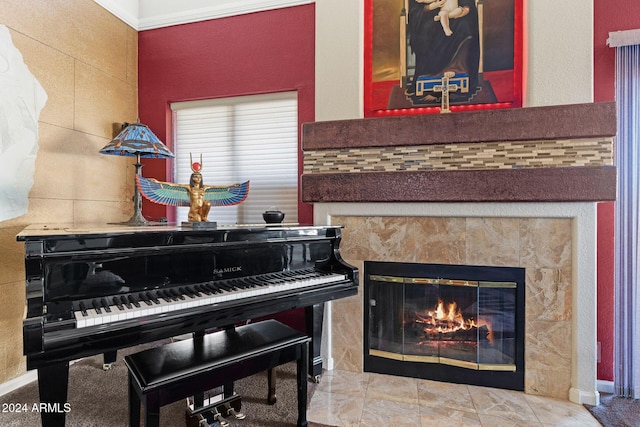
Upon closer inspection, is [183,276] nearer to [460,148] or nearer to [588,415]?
[460,148]

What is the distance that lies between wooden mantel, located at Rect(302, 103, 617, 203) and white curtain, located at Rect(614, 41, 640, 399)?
290 millimetres

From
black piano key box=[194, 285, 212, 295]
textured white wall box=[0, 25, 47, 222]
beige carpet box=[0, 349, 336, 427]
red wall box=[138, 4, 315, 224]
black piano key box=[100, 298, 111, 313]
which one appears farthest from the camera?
red wall box=[138, 4, 315, 224]

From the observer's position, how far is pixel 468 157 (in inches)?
84.4

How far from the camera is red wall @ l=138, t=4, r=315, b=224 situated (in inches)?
107

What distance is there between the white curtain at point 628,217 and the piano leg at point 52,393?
305cm

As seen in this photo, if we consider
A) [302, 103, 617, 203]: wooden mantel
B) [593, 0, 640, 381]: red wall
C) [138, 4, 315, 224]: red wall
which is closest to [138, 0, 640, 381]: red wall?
[138, 4, 315, 224]: red wall

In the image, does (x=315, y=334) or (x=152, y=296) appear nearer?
(x=152, y=296)

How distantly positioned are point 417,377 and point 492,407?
484 mm

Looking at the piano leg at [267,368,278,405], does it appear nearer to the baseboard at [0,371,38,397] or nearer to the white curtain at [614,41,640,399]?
the baseboard at [0,371,38,397]

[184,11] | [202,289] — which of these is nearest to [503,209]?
[202,289]

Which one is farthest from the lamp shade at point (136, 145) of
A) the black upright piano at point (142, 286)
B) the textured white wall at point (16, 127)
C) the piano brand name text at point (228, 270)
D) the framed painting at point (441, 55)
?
the framed painting at point (441, 55)

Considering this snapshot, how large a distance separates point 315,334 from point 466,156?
1557mm

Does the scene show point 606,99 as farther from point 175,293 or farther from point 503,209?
point 175,293

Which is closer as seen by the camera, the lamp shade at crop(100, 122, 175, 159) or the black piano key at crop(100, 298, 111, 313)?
the black piano key at crop(100, 298, 111, 313)
